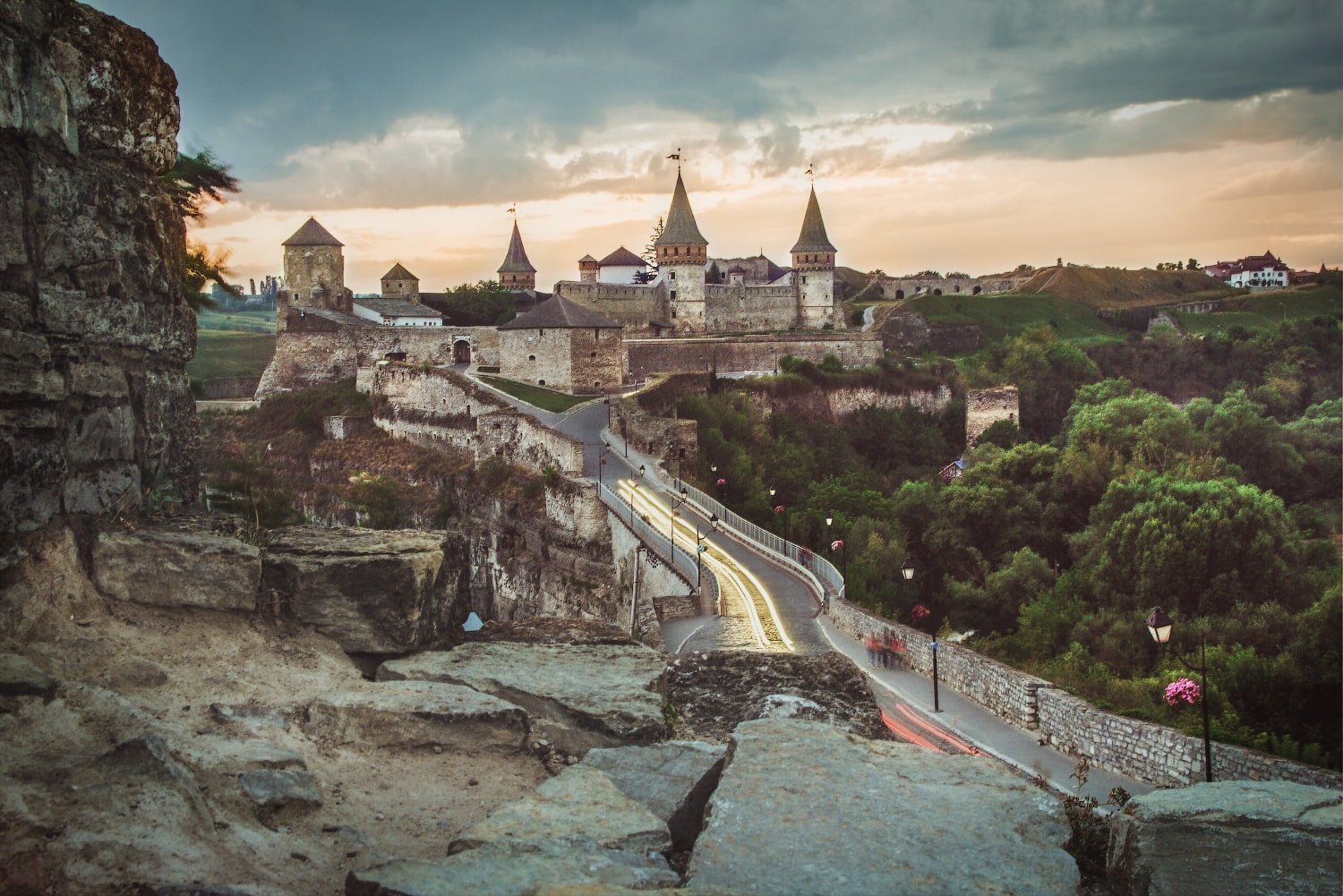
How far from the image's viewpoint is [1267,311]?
92375 millimetres

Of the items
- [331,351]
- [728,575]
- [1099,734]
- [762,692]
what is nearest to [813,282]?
[331,351]

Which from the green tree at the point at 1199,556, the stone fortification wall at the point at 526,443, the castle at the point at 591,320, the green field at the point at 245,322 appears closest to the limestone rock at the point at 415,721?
the green tree at the point at 1199,556

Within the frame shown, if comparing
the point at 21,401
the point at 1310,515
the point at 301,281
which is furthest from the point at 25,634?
the point at 301,281

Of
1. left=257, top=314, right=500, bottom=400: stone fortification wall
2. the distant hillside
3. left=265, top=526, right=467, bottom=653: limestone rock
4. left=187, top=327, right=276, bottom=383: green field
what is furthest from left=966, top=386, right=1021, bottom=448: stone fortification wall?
left=265, top=526, right=467, bottom=653: limestone rock

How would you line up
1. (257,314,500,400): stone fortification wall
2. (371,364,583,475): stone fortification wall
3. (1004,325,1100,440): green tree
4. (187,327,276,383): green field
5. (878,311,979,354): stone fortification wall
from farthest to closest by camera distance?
(878,311,979,354): stone fortification wall → (1004,325,1100,440): green tree → (187,327,276,383): green field → (257,314,500,400): stone fortification wall → (371,364,583,475): stone fortification wall

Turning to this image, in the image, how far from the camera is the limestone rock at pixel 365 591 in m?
8.30

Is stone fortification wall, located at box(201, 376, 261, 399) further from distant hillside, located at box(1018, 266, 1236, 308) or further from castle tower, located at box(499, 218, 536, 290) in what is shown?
distant hillside, located at box(1018, 266, 1236, 308)

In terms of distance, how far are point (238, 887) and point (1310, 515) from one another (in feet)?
154

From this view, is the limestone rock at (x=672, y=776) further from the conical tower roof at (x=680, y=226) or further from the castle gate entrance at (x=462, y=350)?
the conical tower roof at (x=680, y=226)

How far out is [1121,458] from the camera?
4866 cm

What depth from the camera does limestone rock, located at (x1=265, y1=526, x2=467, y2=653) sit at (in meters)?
8.30

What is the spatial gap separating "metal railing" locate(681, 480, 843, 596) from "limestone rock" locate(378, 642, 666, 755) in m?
16.8

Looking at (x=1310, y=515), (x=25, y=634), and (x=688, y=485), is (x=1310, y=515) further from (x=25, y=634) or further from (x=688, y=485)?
(x=25, y=634)

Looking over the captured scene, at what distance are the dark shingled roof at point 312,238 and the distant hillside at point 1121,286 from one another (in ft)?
190
